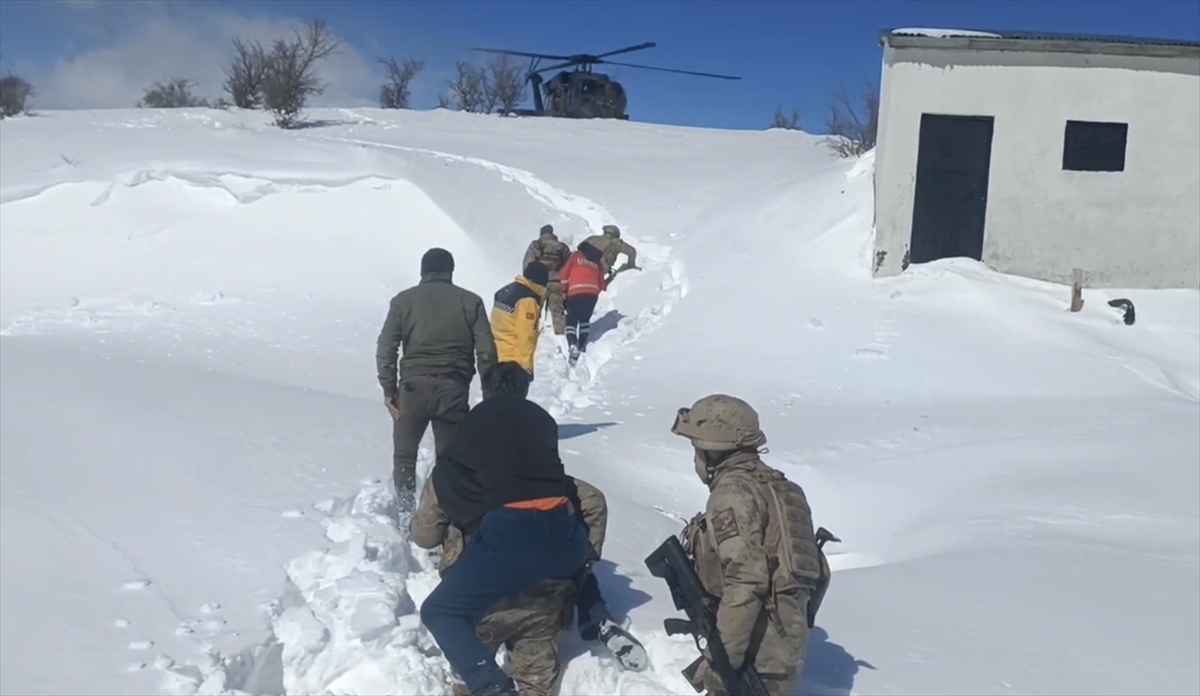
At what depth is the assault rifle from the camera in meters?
3.50

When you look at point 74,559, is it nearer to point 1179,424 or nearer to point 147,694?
point 147,694

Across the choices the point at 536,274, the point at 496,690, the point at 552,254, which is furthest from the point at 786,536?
the point at 552,254

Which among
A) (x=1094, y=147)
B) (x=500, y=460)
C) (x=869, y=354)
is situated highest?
(x=1094, y=147)

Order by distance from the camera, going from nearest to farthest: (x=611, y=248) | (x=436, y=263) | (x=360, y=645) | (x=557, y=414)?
(x=360, y=645) < (x=436, y=263) < (x=557, y=414) < (x=611, y=248)

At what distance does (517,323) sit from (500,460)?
14.4 feet

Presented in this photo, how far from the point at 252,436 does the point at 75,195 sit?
10.4 meters

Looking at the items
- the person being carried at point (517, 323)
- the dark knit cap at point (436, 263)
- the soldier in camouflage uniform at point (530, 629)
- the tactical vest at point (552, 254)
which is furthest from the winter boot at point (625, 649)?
the tactical vest at point (552, 254)

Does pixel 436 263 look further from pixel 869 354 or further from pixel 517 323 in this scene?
pixel 869 354

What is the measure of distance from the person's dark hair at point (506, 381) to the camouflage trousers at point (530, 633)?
76cm

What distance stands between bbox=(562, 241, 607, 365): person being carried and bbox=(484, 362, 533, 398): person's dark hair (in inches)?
285

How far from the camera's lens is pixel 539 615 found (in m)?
3.92

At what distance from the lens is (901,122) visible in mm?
13867

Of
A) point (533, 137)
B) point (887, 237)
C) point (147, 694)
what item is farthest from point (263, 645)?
point (533, 137)

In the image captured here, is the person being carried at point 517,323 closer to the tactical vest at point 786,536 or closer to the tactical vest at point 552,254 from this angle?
the tactical vest at point 552,254
